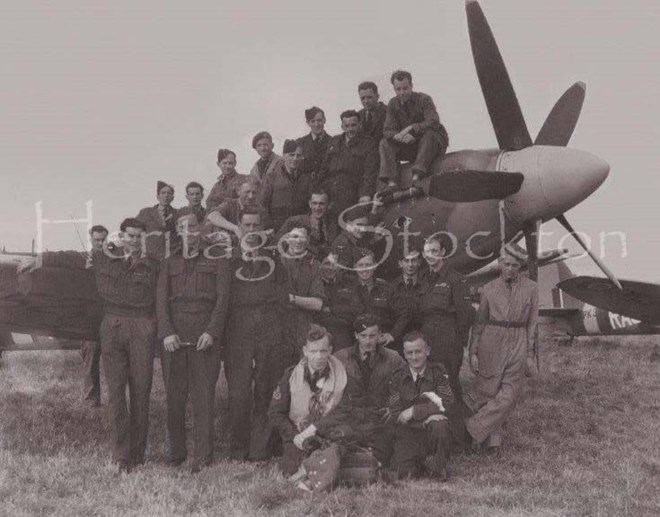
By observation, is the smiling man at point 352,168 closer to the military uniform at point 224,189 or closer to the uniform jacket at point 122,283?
the military uniform at point 224,189

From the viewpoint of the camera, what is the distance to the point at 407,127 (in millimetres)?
6945

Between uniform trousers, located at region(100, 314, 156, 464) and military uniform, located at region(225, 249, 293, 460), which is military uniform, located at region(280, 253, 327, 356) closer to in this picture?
military uniform, located at region(225, 249, 293, 460)

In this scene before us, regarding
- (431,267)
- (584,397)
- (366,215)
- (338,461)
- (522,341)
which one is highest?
(366,215)

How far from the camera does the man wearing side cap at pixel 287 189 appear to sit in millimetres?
7371

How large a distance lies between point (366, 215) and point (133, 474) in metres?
3.29

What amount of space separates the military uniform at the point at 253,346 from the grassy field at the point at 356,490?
50cm

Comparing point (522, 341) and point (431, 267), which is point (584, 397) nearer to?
point (522, 341)

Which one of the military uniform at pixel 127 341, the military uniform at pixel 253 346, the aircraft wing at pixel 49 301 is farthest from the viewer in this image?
the aircraft wing at pixel 49 301

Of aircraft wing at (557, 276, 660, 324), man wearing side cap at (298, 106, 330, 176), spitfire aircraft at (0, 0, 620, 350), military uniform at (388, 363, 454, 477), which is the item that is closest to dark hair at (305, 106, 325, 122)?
man wearing side cap at (298, 106, 330, 176)

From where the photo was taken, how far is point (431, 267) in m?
6.41

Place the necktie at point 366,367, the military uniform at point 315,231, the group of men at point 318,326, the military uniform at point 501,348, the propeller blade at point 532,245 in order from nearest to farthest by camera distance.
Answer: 1. the group of men at point 318,326
2. the necktie at point 366,367
3. the military uniform at point 501,348
4. the military uniform at point 315,231
5. the propeller blade at point 532,245

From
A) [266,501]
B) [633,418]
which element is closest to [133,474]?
[266,501]

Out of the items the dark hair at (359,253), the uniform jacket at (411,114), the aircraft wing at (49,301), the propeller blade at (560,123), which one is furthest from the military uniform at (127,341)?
the propeller blade at (560,123)

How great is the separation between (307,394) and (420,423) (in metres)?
0.88
